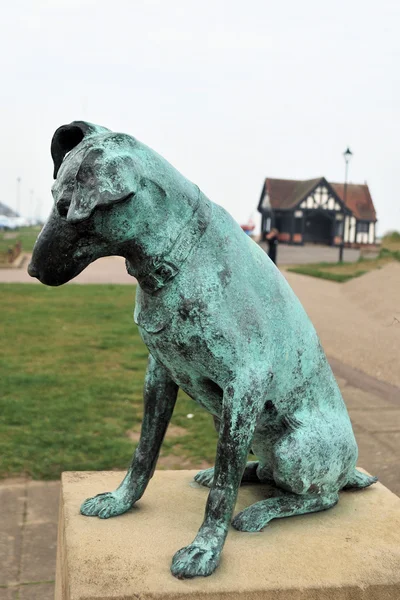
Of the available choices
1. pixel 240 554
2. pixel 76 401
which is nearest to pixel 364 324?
pixel 76 401

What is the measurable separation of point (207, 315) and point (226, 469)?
1.74 ft

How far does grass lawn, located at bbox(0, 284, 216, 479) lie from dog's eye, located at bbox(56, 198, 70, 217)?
10.2 feet

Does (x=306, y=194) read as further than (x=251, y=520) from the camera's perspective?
Yes

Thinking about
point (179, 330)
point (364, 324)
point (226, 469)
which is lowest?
point (364, 324)

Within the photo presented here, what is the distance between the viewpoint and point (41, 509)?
443cm

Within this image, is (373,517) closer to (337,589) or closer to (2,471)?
(337,589)

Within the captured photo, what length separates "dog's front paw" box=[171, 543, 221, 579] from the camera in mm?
2336

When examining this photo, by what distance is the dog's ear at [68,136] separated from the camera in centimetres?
231

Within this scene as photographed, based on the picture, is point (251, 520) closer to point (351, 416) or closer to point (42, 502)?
point (42, 502)

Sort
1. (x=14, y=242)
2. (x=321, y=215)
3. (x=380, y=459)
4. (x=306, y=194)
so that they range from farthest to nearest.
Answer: (x=321, y=215) → (x=306, y=194) → (x=14, y=242) → (x=380, y=459)

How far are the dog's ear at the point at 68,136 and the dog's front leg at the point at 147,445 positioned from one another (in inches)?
32.3

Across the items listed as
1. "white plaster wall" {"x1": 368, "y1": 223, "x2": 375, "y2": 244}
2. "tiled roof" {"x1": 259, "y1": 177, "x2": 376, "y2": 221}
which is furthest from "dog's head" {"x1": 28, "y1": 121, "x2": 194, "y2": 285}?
"white plaster wall" {"x1": 368, "y1": 223, "x2": 375, "y2": 244}

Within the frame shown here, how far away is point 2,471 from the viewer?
5.00 metres

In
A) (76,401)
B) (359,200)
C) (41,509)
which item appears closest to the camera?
(41,509)
